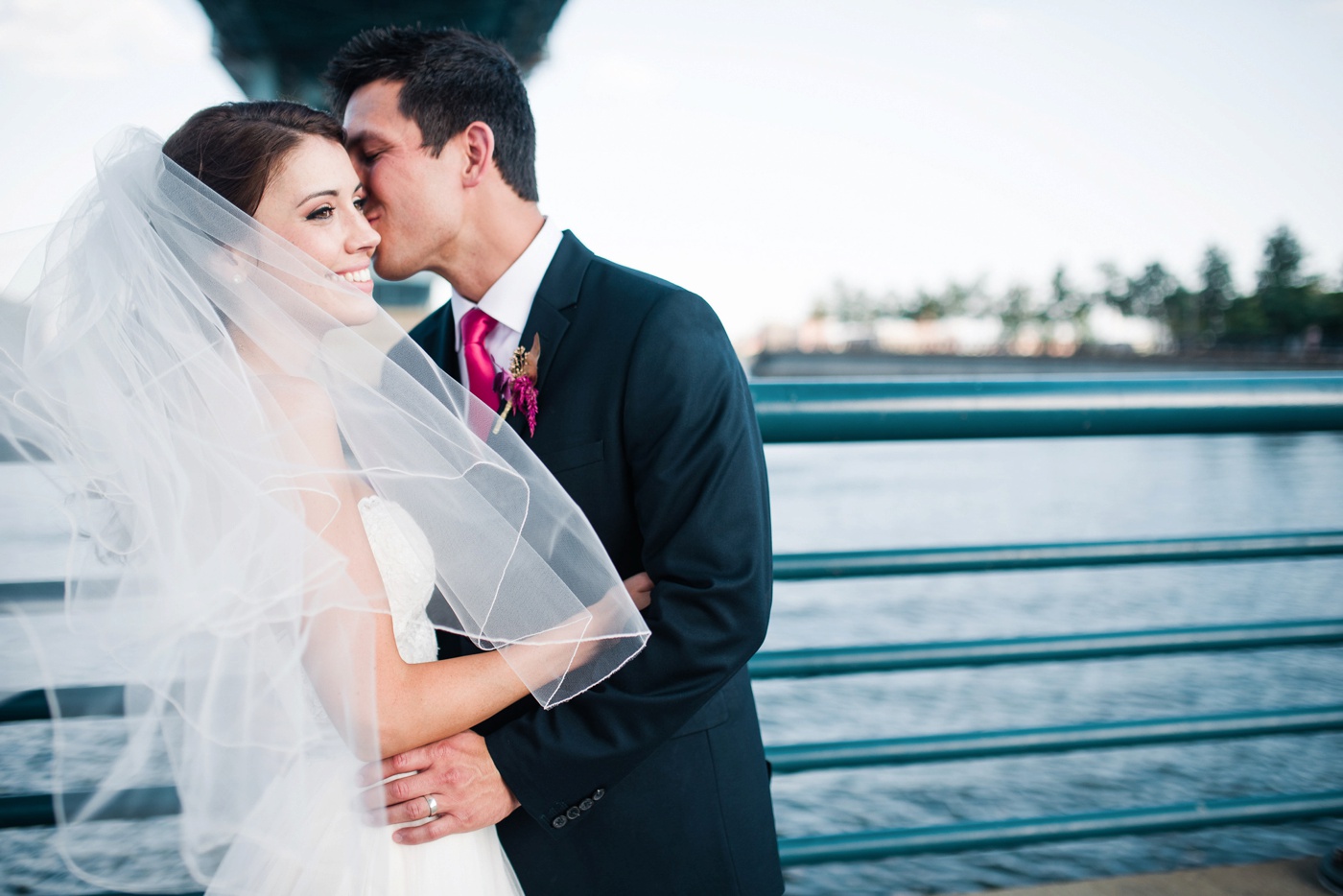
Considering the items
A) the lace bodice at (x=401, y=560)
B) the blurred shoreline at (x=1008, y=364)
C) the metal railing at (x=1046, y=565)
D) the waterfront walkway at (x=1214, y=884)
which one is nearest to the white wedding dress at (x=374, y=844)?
the lace bodice at (x=401, y=560)

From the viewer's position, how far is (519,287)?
6.19ft

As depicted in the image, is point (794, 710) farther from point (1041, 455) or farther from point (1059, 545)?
point (1041, 455)

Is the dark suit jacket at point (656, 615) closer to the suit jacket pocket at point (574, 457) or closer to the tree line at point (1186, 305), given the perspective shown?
the suit jacket pocket at point (574, 457)

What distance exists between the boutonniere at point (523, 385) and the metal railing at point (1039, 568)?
1.26 ft

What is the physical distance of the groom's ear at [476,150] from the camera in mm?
1979

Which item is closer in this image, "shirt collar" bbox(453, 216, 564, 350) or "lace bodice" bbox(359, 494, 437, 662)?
"lace bodice" bbox(359, 494, 437, 662)

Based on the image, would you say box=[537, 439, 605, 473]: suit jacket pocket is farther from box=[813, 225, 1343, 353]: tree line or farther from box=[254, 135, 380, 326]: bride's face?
box=[813, 225, 1343, 353]: tree line

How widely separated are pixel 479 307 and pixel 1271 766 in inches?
160

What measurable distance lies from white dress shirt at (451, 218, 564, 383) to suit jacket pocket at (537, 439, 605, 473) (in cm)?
27

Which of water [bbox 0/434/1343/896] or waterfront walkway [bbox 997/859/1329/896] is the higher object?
waterfront walkway [bbox 997/859/1329/896]

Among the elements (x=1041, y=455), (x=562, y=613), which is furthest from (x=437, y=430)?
(x=1041, y=455)

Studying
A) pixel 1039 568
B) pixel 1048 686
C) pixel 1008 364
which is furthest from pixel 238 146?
pixel 1008 364

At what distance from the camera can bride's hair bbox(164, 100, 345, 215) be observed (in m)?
1.51

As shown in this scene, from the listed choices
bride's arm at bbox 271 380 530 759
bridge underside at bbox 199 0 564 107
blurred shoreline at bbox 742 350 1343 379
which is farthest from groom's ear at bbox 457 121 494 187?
blurred shoreline at bbox 742 350 1343 379
